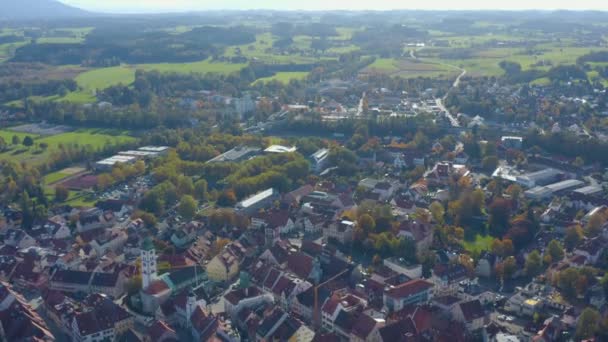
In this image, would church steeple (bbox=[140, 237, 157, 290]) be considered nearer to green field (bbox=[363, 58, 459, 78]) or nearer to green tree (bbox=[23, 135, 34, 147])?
green tree (bbox=[23, 135, 34, 147])

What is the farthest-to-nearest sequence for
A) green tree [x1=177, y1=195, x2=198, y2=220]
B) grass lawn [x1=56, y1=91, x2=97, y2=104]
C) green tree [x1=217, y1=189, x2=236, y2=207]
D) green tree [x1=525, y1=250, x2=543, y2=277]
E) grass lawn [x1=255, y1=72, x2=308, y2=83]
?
grass lawn [x1=255, y1=72, x2=308, y2=83] < grass lawn [x1=56, y1=91, x2=97, y2=104] < green tree [x1=217, y1=189, x2=236, y2=207] < green tree [x1=177, y1=195, x2=198, y2=220] < green tree [x1=525, y1=250, x2=543, y2=277]

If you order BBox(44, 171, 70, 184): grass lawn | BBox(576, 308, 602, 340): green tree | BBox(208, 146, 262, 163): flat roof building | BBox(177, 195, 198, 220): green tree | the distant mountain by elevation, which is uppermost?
BBox(576, 308, 602, 340): green tree

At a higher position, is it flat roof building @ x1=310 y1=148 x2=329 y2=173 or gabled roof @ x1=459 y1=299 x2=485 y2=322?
gabled roof @ x1=459 y1=299 x2=485 y2=322

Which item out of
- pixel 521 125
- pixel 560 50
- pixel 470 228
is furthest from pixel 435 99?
pixel 560 50

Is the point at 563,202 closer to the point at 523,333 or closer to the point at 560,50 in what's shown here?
the point at 523,333

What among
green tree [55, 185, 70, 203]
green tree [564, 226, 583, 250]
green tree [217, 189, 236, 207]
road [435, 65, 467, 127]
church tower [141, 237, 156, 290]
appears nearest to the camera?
church tower [141, 237, 156, 290]

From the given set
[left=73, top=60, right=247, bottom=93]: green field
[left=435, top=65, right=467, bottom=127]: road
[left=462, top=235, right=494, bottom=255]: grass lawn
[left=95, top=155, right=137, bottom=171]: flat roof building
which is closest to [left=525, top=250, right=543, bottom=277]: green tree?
[left=462, top=235, right=494, bottom=255]: grass lawn

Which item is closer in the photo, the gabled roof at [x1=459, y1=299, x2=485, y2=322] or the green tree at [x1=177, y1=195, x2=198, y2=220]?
the gabled roof at [x1=459, y1=299, x2=485, y2=322]
